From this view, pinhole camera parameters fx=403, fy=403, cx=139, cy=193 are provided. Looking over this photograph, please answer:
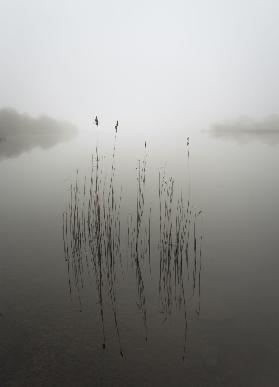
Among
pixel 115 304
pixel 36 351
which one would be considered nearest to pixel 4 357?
pixel 36 351

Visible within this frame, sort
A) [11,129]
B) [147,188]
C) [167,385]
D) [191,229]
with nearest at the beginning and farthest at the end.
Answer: [167,385] → [191,229] → [147,188] → [11,129]

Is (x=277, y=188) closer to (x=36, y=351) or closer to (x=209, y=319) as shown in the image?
(x=209, y=319)

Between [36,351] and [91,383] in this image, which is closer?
[91,383]

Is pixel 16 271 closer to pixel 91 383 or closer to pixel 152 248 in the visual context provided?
pixel 152 248

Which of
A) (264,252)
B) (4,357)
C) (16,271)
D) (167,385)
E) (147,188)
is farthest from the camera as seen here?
(147,188)

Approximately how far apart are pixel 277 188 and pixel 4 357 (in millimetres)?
13493

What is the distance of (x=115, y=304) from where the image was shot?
699 cm

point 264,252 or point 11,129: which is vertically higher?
point 11,129

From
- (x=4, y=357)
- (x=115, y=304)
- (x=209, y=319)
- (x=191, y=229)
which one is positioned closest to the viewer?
(x=4, y=357)

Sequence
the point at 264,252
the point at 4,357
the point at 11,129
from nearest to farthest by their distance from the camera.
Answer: the point at 4,357, the point at 264,252, the point at 11,129

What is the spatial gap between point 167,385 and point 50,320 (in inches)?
91.6

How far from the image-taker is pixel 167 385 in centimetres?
510

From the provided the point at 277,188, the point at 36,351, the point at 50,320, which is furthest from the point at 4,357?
the point at 277,188

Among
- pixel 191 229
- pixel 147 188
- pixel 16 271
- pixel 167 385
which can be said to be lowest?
pixel 167 385
